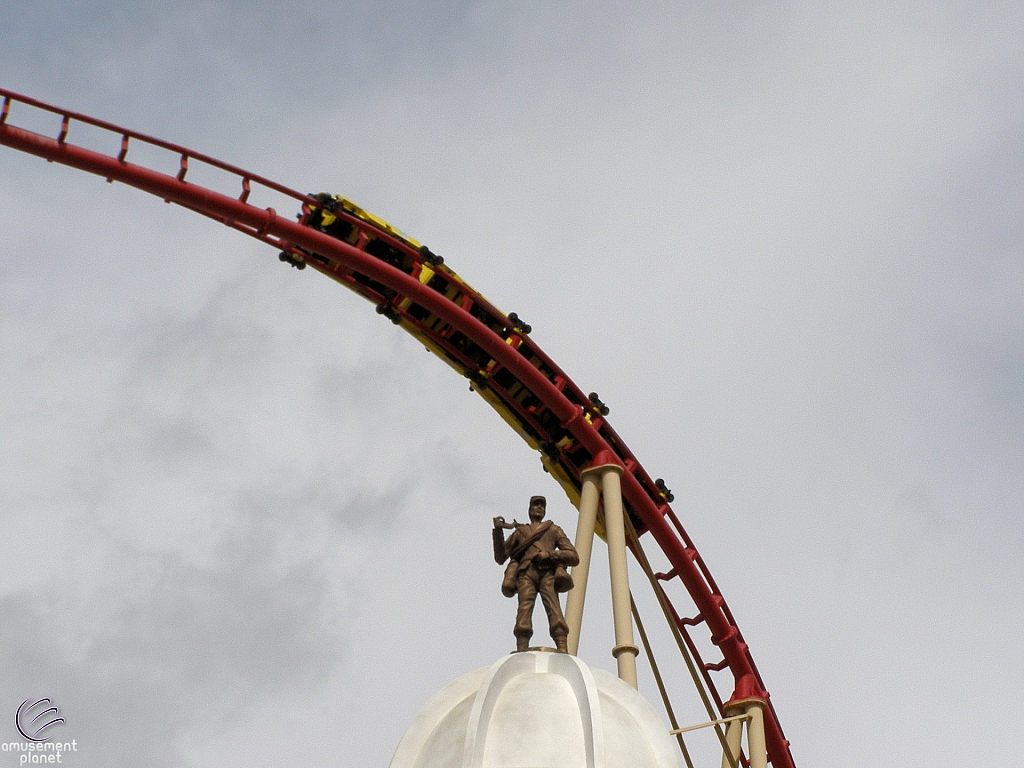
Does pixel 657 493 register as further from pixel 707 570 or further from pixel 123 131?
pixel 123 131

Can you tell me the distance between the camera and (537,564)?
9.24m

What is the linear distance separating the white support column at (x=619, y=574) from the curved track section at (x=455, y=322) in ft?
1.08

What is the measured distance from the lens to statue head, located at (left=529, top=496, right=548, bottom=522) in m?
9.62

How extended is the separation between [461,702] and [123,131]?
763 cm

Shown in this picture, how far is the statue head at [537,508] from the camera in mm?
9625

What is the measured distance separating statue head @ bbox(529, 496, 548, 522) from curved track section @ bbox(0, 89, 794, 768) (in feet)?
17.0

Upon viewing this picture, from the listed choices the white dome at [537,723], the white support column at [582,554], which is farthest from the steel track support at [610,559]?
the white dome at [537,723]

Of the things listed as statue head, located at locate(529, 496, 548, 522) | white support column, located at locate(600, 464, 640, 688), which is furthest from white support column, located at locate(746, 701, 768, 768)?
statue head, located at locate(529, 496, 548, 522)

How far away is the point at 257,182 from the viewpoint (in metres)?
13.9

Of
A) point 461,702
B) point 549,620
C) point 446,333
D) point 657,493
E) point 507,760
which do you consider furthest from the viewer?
point 657,493

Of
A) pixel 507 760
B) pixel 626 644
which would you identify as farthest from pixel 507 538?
pixel 626 644

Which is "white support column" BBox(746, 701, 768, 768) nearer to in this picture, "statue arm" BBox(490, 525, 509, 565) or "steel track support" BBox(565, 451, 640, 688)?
"steel track support" BBox(565, 451, 640, 688)

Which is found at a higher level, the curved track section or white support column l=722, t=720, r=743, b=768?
the curved track section

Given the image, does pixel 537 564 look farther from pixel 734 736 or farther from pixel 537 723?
pixel 734 736
